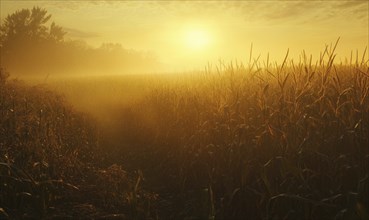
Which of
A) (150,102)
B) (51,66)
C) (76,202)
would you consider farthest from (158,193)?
(51,66)

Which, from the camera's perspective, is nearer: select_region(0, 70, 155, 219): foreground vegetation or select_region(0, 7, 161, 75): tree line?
select_region(0, 70, 155, 219): foreground vegetation

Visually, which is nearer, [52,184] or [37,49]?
[52,184]

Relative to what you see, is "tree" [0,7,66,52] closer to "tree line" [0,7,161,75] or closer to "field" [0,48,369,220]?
"tree line" [0,7,161,75]

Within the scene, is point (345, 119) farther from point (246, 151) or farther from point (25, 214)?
point (25, 214)

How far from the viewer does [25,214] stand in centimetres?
375

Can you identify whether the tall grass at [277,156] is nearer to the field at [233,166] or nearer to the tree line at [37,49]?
the field at [233,166]

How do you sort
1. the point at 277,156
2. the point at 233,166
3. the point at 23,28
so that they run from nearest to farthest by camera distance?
the point at 277,156, the point at 233,166, the point at 23,28

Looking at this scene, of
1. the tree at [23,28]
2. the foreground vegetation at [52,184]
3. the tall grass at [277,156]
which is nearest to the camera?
the tall grass at [277,156]

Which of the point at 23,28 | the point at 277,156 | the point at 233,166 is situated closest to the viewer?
the point at 277,156

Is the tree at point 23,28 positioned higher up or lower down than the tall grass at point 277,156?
higher up

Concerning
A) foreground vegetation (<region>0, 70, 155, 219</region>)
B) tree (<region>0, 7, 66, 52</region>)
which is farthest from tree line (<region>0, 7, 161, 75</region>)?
foreground vegetation (<region>0, 70, 155, 219</region>)

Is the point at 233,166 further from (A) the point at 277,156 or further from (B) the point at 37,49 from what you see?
(B) the point at 37,49

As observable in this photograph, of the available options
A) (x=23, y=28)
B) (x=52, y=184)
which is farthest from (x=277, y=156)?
(x=23, y=28)

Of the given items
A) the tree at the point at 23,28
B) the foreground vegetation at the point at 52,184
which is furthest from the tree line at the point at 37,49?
the foreground vegetation at the point at 52,184
